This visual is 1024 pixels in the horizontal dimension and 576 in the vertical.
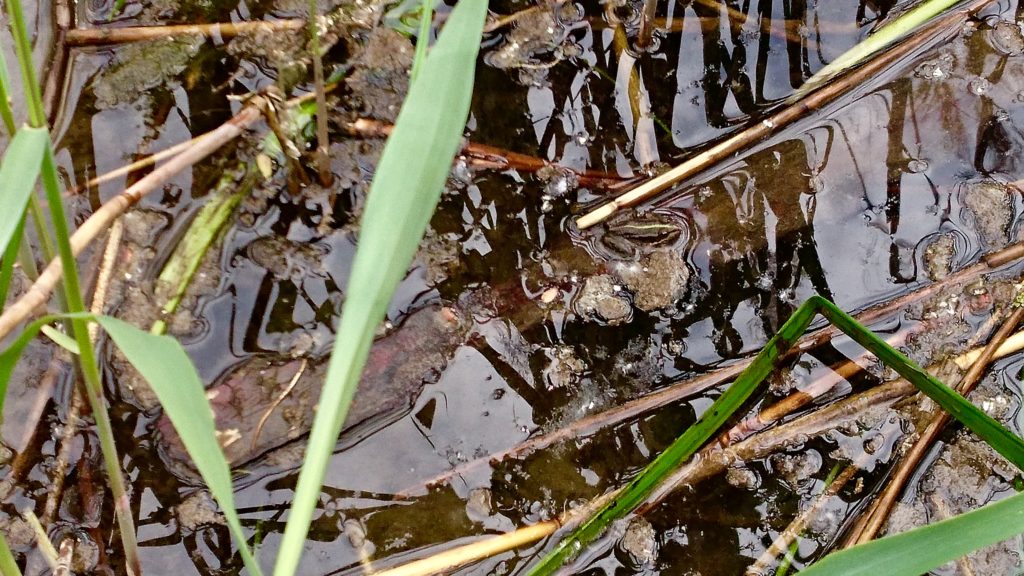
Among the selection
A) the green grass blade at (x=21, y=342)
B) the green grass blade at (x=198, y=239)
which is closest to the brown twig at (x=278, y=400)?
the green grass blade at (x=198, y=239)

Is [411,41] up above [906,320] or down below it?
above

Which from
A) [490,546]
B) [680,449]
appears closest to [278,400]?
[490,546]

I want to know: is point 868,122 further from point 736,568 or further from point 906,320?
point 736,568

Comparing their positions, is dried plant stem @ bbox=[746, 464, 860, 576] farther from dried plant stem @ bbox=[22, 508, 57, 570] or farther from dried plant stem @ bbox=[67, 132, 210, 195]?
dried plant stem @ bbox=[67, 132, 210, 195]

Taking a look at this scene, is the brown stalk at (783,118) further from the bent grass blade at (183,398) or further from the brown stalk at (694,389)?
the bent grass blade at (183,398)

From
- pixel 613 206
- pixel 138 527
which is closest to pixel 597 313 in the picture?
pixel 613 206

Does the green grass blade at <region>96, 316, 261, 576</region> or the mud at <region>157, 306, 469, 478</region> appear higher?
the green grass blade at <region>96, 316, 261, 576</region>

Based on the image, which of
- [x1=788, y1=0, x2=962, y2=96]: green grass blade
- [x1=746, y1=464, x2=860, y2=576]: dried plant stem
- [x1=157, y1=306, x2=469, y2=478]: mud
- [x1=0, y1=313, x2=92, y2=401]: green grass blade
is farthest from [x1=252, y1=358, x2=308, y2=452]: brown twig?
[x1=788, y1=0, x2=962, y2=96]: green grass blade
